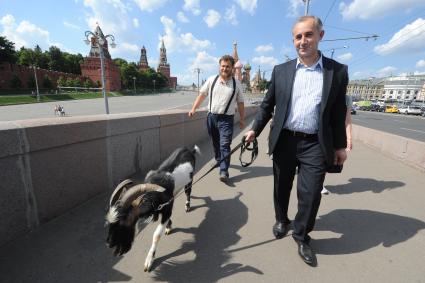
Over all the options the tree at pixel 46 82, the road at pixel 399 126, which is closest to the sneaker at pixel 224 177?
the road at pixel 399 126

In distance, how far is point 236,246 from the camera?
301 centimetres

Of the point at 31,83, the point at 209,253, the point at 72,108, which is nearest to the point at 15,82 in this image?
the point at 31,83

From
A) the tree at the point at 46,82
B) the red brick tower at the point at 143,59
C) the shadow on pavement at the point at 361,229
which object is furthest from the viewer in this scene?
the red brick tower at the point at 143,59

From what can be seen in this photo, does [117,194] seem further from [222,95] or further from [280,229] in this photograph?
[222,95]

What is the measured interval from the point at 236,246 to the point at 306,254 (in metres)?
0.76

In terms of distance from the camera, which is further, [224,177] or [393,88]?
[393,88]

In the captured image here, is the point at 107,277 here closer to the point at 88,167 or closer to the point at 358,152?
the point at 88,167

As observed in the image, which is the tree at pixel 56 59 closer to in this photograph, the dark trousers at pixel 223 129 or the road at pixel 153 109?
the road at pixel 153 109

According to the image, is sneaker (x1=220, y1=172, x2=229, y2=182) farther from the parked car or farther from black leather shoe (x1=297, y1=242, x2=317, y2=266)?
the parked car

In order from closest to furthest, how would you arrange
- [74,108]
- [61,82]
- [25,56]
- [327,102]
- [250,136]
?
[327,102]
[250,136]
[74,108]
[61,82]
[25,56]

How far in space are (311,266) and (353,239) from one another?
882 mm

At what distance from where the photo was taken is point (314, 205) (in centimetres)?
279

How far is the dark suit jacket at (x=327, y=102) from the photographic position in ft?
8.50

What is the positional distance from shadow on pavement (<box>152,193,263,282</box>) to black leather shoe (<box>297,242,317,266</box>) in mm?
527
